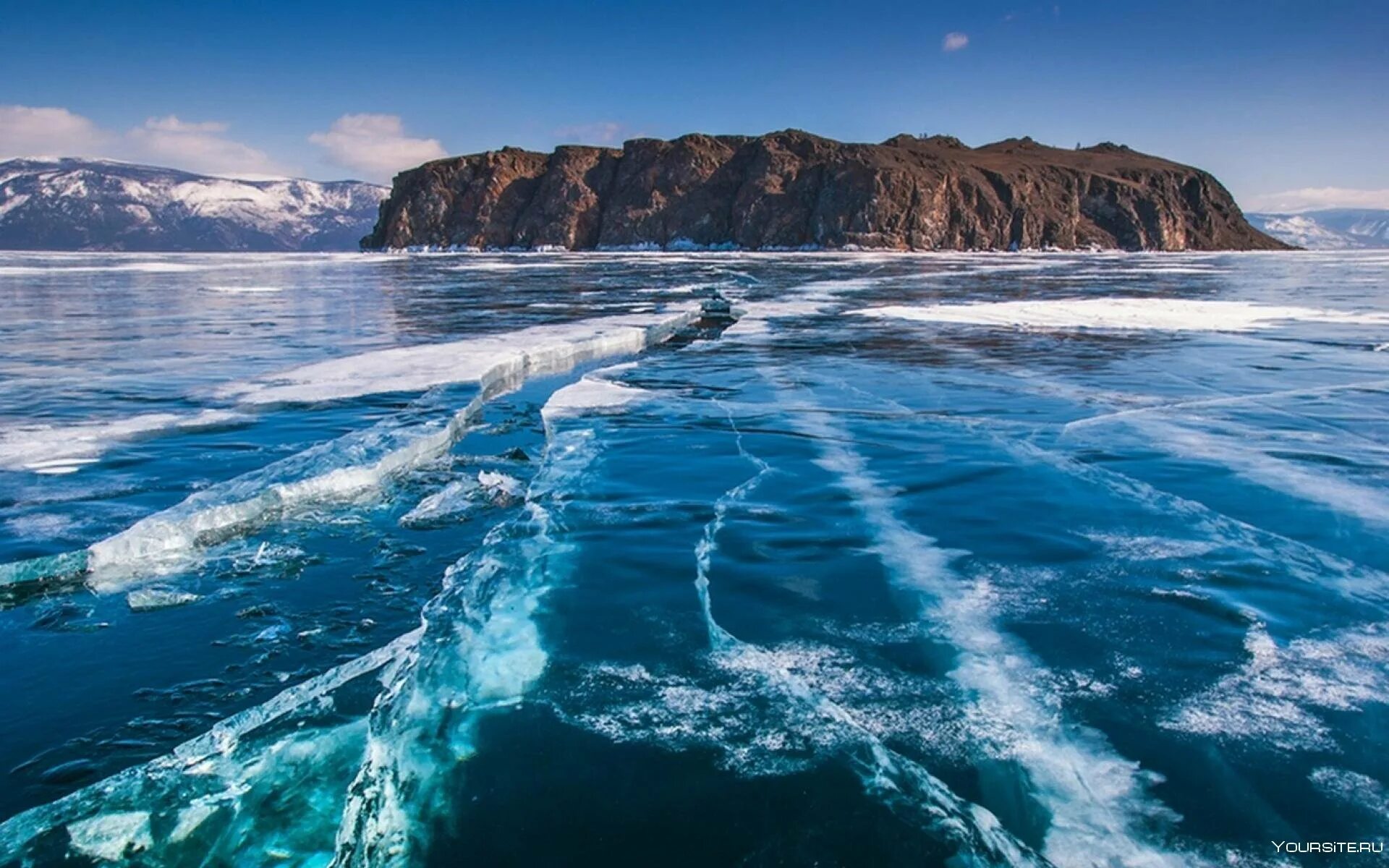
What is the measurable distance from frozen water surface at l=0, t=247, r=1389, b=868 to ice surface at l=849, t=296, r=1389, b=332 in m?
6.68

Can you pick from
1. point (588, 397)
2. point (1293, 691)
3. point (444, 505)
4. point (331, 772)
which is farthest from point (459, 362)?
point (1293, 691)

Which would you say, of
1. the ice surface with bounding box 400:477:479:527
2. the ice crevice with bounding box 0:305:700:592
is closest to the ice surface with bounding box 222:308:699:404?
the ice crevice with bounding box 0:305:700:592

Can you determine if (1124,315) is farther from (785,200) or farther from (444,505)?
(785,200)

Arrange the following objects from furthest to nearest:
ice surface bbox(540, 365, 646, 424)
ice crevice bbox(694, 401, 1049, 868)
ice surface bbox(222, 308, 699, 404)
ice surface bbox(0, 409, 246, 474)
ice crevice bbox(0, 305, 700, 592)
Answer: ice surface bbox(222, 308, 699, 404), ice surface bbox(540, 365, 646, 424), ice surface bbox(0, 409, 246, 474), ice crevice bbox(0, 305, 700, 592), ice crevice bbox(694, 401, 1049, 868)

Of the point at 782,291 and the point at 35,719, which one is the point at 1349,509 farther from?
the point at 782,291

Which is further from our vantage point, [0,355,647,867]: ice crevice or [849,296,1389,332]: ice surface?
[849,296,1389,332]: ice surface

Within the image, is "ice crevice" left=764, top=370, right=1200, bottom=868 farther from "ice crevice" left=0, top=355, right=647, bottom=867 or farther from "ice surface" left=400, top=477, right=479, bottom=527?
"ice surface" left=400, top=477, right=479, bottom=527

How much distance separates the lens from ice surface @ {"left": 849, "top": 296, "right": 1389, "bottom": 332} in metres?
15.2

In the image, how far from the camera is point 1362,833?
2217 millimetres

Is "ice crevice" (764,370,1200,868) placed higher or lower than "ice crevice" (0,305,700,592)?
lower

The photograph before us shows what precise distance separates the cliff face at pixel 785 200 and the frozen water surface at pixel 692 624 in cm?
9985

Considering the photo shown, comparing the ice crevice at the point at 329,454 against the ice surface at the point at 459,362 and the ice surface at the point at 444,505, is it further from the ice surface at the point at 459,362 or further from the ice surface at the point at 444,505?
the ice surface at the point at 444,505

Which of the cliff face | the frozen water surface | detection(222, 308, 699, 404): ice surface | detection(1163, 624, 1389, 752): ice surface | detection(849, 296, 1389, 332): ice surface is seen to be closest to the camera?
the frozen water surface

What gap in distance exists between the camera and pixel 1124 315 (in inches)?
667
